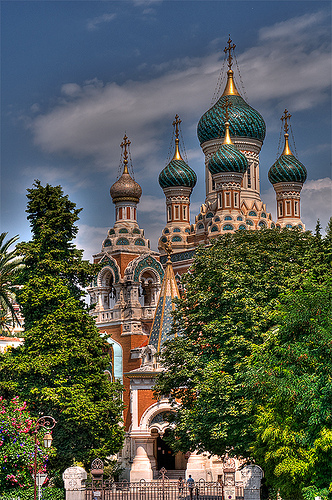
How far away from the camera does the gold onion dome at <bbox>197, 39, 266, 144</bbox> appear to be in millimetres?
46875

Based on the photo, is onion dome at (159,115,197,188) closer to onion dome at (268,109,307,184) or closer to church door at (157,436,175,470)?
onion dome at (268,109,307,184)

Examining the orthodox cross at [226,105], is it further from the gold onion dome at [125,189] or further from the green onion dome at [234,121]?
the gold onion dome at [125,189]

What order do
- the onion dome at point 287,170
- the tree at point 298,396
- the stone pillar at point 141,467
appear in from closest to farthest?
the tree at point 298,396
the stone pillar at point 141,467
the onion dome at point 287,170

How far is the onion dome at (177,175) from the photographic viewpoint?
48375mm

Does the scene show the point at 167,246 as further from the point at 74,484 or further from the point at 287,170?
the point at 287,170

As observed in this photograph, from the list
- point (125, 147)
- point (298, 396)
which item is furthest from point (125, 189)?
point (298, 396)

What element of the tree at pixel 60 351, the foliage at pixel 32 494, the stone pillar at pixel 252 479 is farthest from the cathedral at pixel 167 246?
the stone pillar at pixel 252 479

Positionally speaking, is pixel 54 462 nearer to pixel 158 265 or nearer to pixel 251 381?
pixel 251 381

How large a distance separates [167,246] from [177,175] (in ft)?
47.8

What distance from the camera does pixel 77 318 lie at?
81.7 ft

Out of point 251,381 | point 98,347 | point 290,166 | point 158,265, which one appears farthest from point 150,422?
point 290,166

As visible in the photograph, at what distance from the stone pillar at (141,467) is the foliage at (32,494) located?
9073 mm

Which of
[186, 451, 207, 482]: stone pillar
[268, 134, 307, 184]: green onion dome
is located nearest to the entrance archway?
[186, 451, 207, 482]: stone pillar

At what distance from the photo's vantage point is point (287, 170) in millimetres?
51000
